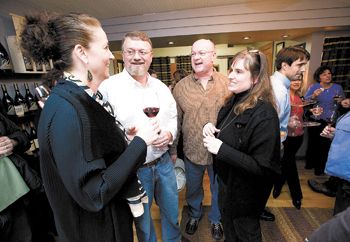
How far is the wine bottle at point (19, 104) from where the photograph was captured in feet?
6.38

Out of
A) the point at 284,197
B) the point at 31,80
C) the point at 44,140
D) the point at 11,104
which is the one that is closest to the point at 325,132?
the point at 284,197

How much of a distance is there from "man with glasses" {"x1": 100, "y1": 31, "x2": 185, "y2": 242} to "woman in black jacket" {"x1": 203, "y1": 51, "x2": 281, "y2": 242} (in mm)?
373

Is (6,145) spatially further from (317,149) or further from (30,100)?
(317,149)

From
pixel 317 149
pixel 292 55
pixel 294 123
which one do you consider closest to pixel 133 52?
pixel 292 55

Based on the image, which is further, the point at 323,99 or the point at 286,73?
the point at 323,99

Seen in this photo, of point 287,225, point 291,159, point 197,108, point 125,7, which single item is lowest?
point 287,225

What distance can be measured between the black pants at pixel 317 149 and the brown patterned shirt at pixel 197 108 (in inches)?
85.5

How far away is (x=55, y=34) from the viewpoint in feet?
2.50

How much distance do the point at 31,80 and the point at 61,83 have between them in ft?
7.06

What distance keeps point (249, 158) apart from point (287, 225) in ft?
4.64

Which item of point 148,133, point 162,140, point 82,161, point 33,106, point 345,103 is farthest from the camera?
point 345,103

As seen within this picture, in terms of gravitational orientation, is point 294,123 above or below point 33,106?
below

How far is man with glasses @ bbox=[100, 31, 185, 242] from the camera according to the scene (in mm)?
1351

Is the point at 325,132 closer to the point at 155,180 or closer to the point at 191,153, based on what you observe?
the point at 191,153
